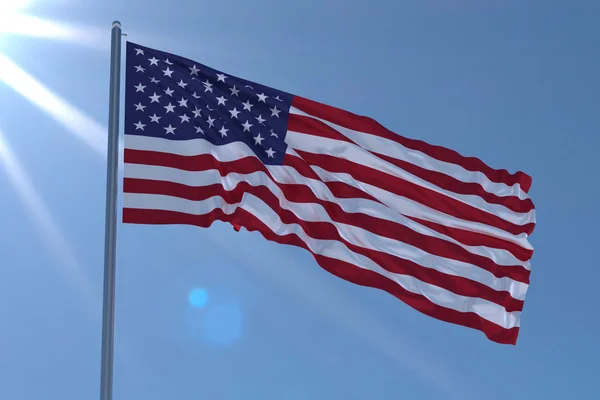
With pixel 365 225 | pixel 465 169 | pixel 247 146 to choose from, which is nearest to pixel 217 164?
pixel 247 146

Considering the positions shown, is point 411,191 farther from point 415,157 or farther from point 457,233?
point 457,233

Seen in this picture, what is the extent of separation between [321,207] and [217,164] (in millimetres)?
1809

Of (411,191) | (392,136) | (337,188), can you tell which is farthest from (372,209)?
(392,136)

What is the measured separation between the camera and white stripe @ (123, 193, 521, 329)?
12836 millimetres

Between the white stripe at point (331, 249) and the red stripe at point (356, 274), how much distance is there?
0.21 ft

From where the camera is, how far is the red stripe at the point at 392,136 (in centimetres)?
1494

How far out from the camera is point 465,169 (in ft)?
49.9

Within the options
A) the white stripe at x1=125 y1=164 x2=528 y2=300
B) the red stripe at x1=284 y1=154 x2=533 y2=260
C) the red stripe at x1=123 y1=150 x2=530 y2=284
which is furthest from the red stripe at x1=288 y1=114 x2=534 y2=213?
the white stripe at x1=125 y1=164 x2=528 y2=300

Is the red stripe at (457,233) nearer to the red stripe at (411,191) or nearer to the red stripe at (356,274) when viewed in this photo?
the red stripe at (411,191)

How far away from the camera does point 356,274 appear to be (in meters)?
14.1

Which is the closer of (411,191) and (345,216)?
(345,216)

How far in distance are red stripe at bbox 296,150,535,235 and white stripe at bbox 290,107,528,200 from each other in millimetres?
387

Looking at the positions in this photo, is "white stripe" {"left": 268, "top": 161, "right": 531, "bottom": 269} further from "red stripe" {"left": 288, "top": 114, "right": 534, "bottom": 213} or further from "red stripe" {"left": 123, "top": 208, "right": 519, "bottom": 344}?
"red stripe" {"left": 123, "top": 208, "right": 519, "bottom": 344}

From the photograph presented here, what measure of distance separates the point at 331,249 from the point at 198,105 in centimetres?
305
